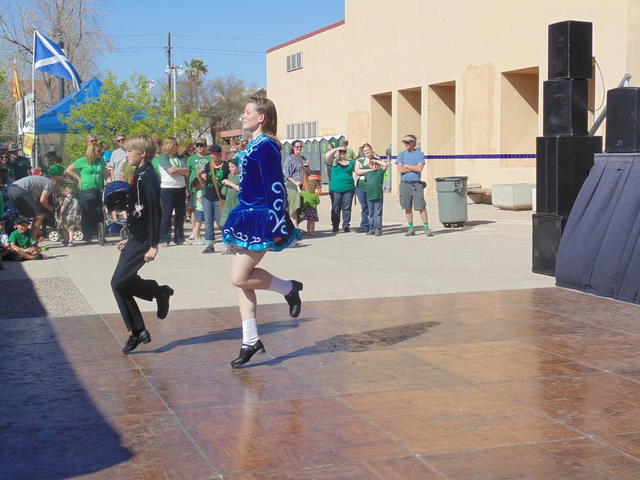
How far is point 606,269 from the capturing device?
935 cm

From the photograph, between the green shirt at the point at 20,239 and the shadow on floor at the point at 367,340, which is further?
the green shirt at the point at 20,239

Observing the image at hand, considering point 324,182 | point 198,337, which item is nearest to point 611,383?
point 198,337

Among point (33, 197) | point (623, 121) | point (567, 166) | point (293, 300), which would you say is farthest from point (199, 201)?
point (293, 300)

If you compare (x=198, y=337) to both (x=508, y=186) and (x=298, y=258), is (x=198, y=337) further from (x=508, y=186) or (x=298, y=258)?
(x=508, y=186)

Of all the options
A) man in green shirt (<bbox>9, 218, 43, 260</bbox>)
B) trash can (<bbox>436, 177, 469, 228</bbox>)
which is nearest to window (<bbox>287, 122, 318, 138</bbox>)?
trash can (<bbox>436, 177, 469, 228</bbox>)

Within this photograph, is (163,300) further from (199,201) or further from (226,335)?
(199,201)

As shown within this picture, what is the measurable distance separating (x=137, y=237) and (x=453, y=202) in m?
12.5

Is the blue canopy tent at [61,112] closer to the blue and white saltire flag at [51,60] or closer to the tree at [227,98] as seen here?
the blue and white saltire flag at [51,60]

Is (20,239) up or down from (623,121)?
down

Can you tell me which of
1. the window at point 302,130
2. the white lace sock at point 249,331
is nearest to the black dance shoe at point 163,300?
the white lace sock at point 249,331

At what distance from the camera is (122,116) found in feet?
67.5

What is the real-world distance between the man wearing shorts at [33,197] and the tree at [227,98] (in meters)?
54.9

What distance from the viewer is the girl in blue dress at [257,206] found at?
6.22 metres

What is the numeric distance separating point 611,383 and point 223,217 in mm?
9008
